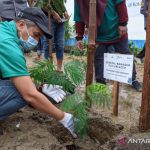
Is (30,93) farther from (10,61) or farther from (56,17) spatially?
(56,17)

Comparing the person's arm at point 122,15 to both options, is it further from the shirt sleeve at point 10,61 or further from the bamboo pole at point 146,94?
the shirt sleeve at point 10,61

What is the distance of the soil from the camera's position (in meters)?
2.92

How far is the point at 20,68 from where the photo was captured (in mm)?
2750

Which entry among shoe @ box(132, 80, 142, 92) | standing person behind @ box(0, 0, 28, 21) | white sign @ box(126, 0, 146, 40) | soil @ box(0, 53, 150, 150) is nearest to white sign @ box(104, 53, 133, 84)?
soil @ box(0, 53, 150, 150)

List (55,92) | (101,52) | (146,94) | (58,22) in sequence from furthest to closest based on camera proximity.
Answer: (58,22), (101,52), (55,92), (146,94)

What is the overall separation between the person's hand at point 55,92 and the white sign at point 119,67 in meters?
0.59

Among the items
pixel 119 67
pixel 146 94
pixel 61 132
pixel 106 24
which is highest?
pixel 106 24

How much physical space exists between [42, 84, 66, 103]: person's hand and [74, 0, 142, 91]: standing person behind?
79cm

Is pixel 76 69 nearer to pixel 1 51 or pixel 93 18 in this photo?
pixel 93 18

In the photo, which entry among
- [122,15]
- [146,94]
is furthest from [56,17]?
[146,94]

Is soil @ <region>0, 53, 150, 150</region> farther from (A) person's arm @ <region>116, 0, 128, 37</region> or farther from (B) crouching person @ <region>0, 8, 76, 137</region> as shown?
(A) person's arm @ <region>116, 0, 128, 37</region>

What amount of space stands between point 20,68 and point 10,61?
10 cm

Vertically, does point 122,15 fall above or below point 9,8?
below

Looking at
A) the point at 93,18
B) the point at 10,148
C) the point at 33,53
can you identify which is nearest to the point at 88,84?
the point at 93,18
